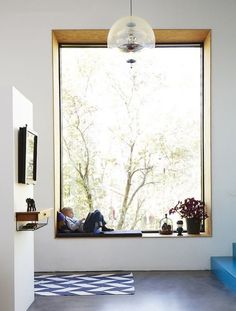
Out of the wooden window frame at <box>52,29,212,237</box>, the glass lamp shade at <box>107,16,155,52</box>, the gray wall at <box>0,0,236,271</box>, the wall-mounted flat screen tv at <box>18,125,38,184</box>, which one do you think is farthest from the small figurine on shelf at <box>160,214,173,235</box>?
the glass lamp shade at <box>107,16,155,52</box>

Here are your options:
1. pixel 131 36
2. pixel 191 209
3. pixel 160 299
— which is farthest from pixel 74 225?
pixel 131 36

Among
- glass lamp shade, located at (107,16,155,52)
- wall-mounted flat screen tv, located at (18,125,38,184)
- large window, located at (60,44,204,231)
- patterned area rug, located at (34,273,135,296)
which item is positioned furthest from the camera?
large window, located at (60,44,204,231)

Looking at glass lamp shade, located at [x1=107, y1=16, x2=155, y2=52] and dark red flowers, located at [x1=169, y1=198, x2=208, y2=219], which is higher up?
glass lamp shade, located at [x1=107, y1=16, x2=155, y2=52]

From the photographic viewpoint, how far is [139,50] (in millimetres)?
4809

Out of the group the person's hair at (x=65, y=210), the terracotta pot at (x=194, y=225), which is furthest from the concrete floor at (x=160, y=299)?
the person's hair at (x=65, y=210)

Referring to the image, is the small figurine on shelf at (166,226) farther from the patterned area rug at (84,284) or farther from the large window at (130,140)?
the patterned area rug at (84,284)

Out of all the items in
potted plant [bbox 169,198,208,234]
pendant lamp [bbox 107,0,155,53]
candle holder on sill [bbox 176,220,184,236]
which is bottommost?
candle holder on sill [bbox 176,220,184,236]

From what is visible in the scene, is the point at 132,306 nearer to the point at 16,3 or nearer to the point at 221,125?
the point at 221,125

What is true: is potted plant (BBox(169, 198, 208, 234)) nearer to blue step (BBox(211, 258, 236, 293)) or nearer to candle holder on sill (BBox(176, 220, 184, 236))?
candle holder on sill (BBox(176, 220, 184, 236))

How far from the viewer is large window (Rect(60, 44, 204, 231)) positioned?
7.86m

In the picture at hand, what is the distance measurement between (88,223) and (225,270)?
7.02ft

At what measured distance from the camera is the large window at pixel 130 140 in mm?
7855

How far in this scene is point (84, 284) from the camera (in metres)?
6.28

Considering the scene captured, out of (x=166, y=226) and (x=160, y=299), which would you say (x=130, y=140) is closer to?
(x=166, y=226)
